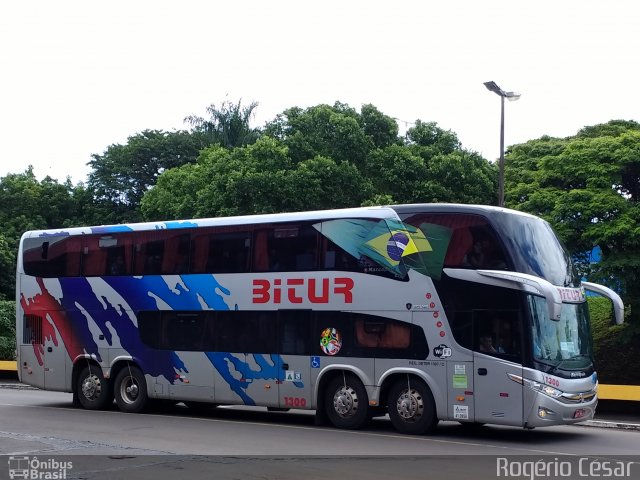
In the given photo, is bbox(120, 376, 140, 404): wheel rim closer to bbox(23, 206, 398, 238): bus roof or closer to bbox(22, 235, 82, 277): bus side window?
bbox(22, 235, 82, 277): bus side window

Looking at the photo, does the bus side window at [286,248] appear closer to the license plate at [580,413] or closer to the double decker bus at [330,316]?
the double decker bus at [330,316]

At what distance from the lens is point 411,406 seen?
1606 cm

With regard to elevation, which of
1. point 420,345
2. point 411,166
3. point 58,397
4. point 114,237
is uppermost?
point 411,166

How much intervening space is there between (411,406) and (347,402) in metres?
1.38

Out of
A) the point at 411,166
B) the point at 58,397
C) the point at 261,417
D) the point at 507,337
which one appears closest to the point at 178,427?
the point at 261,417

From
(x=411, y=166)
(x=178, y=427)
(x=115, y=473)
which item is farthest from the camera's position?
(x=411, y=166)

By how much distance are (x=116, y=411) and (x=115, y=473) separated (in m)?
9.34

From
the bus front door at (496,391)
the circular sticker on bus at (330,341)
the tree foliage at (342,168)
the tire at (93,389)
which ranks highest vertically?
the tree foliage at (342,168)

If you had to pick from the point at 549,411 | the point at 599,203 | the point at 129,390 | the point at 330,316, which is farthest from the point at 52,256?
the point at 599,203

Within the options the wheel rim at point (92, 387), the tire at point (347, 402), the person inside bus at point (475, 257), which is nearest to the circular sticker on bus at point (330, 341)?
the tire at point (347, 402)

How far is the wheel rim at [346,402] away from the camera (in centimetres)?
1681

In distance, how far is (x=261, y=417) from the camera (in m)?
19.6

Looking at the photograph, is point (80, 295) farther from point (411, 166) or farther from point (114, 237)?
point (411, 166)

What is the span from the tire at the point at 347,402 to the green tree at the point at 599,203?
13.1 m
